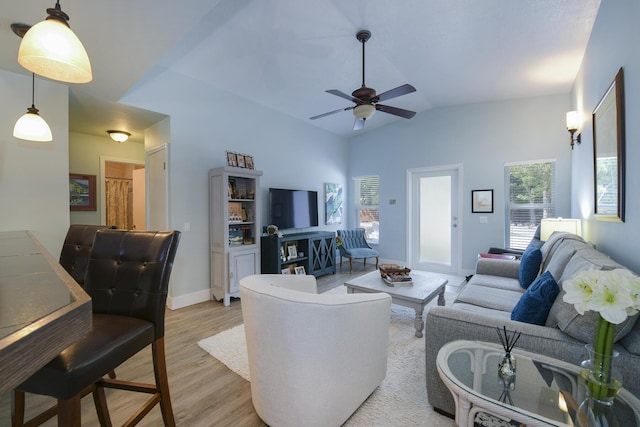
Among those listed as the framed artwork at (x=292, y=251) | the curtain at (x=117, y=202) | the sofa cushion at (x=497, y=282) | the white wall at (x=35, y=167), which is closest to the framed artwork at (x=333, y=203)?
the framed artwork at (x=292, y=251)

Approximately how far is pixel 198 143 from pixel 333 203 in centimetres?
311

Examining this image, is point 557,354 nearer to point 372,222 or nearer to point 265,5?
point 265,5

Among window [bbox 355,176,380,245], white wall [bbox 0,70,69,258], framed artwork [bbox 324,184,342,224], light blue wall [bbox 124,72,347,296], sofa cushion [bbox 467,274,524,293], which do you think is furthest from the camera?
window [bbox 355,176,380,245]

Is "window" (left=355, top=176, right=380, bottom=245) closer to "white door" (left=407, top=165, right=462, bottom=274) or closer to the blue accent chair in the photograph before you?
the blue accent chair

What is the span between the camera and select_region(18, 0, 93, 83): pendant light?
1193mm

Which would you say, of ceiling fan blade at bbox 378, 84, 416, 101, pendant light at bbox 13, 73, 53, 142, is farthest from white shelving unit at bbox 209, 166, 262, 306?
ceiling fan blade at bbox 378, 84, 416, 101

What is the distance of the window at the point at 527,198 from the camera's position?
436 cm

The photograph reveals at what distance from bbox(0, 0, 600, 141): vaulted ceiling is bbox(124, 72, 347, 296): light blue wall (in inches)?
6.3

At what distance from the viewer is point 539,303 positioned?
5.20ft

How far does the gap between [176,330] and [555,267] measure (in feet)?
11.4

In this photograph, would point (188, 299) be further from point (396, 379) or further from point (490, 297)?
point (490, 297)

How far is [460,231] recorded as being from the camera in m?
5.06

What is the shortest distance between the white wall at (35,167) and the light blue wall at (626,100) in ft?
15.4

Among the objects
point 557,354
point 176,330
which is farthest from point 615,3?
point 176,330
